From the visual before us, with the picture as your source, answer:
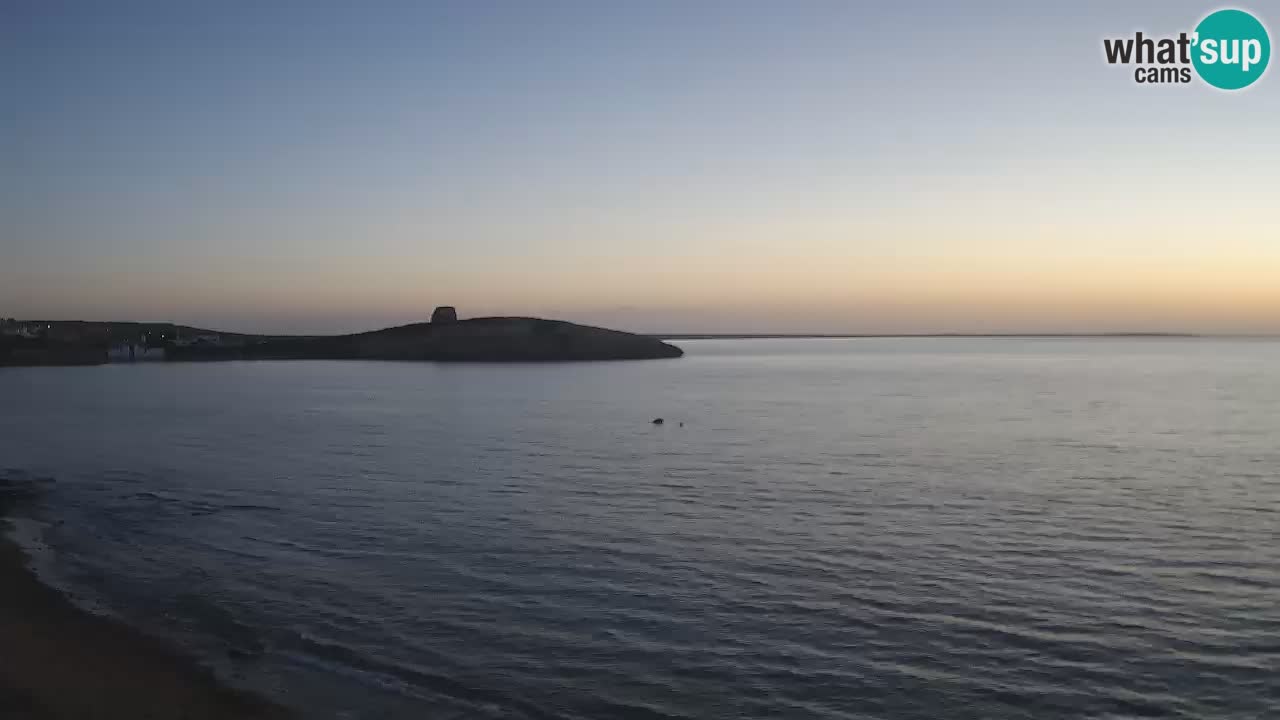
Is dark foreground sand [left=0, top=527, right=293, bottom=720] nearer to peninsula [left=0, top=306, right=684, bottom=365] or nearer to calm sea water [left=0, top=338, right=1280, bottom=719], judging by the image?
calm sea water [left=0, top=338, right=1280, bottom=719]

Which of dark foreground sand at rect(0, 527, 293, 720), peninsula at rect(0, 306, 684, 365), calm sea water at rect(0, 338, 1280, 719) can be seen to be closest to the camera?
A: dark foreground sand at rect(0, 527, 293, 720)

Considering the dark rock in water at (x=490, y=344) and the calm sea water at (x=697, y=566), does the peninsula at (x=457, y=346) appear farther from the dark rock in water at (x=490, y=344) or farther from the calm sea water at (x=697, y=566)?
the calm sea water at (x=697, y=566)

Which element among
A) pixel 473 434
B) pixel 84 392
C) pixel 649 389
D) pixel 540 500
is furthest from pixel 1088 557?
pixel 84 392

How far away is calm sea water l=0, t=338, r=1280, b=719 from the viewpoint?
46.3 ft

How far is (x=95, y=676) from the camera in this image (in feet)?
46.2

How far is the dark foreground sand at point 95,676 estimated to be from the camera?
12.9 m

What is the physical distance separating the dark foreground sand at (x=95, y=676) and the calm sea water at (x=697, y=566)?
67 centimetres

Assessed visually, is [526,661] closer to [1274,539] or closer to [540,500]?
[540,500]

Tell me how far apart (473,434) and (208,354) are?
170 meters

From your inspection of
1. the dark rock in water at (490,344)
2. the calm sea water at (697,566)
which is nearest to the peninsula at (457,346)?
the dark rock in water at (490,344)

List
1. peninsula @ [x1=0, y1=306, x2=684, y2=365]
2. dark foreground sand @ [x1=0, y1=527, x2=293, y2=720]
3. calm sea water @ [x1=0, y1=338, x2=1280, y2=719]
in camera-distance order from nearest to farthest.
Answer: dark foreground sand @ [x1=0, y1=527, x2=293, y2=720] → calm sea water @ [x1=0, y1=338, x2=1280, y2=719] → peninsula @ [x1=0, y1=306, x2=684, y2=365]

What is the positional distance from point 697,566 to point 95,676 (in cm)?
1224

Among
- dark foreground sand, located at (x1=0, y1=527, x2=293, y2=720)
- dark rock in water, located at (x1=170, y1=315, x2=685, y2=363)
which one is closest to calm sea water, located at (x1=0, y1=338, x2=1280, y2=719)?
dark foreground sand, located at (x1=0, y1=527, x2=293, y2=720)

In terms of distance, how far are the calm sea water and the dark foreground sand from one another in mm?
669
